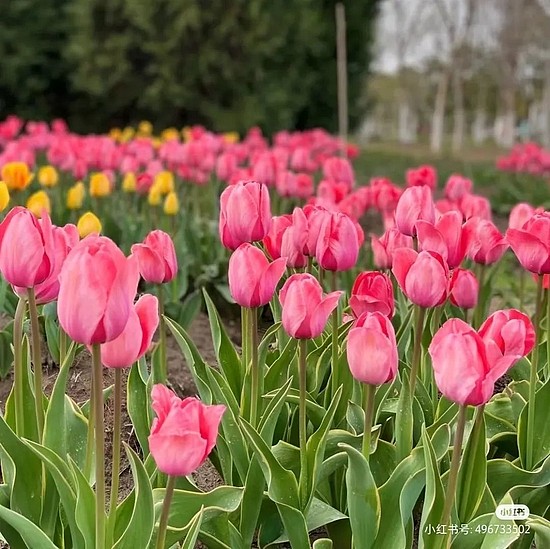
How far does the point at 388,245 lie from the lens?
6.39ft

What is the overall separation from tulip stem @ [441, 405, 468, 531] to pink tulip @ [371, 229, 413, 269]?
2.32ft

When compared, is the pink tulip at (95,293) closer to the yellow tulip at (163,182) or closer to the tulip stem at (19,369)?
the tulip stem at (19,369)

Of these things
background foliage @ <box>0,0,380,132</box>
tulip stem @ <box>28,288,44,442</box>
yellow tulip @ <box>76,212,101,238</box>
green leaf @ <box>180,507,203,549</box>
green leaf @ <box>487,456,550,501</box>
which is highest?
background foliage @ <box>0,0,380,132</box>

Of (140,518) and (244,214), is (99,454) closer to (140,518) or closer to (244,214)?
(140,518)

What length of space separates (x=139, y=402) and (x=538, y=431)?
832 mm

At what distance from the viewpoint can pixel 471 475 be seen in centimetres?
145

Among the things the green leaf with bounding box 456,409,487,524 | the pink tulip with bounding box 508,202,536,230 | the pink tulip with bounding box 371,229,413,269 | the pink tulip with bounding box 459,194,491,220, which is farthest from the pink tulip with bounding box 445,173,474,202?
the green leaf with bounding box 456,409,487,524

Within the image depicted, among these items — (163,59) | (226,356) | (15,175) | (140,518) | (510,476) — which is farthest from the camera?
(163,59)

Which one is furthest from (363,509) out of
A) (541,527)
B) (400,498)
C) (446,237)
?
(446,237)

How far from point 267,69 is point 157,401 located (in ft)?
42.1

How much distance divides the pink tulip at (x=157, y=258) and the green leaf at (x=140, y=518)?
22.4 inches

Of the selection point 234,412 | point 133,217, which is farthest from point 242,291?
point 133,217

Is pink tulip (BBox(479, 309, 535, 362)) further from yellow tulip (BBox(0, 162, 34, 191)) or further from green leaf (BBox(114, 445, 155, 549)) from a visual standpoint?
yellow tulip (BBox(0, 162, 34, 191))

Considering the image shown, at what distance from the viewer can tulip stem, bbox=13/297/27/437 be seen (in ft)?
4.56
